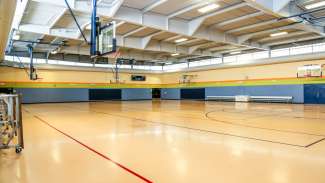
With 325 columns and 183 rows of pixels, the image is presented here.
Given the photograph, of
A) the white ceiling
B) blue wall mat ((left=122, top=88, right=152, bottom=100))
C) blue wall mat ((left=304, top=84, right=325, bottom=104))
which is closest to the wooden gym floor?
the white ceiling

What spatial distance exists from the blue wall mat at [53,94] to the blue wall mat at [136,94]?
4694 mm

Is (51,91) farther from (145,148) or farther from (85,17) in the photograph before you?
(145,148)

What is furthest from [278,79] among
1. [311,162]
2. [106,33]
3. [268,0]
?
[311,162]

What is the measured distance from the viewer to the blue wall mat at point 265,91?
18078 millimetres

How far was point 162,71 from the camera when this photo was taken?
28.9m

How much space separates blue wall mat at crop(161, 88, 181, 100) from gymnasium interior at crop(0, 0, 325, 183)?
12 centimetres

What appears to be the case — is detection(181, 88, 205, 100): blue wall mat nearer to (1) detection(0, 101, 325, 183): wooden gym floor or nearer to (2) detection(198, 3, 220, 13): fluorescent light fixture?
(2) detection(198, 3, 220, 13): fluorescent light fixture

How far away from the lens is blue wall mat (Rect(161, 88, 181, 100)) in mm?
28220

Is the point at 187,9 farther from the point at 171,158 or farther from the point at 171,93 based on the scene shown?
the point at 171,93

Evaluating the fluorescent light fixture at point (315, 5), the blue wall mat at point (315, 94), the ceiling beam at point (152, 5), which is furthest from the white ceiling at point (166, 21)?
the blue wall mat at point (315, 94)

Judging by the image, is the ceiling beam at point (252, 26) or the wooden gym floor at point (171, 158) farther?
the ceiling beam at point (252, 26)

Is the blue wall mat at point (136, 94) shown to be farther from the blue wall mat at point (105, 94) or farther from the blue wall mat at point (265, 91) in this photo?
the blue wall mat at point (265, 91)

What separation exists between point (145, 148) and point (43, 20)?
33.4 feet

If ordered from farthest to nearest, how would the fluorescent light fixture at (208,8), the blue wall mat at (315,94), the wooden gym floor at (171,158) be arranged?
the blue wall mat at (315,94) < the fluorescent light fixture at (208,8) < the wooden gym floor at (171,158)
